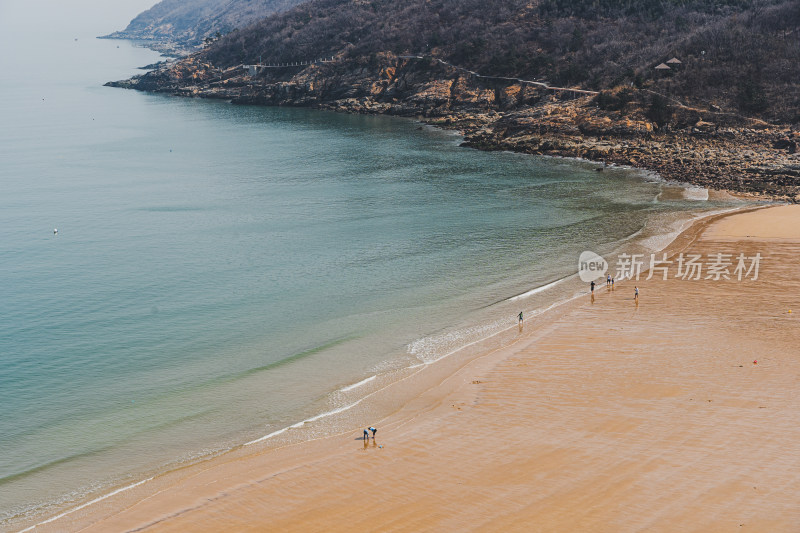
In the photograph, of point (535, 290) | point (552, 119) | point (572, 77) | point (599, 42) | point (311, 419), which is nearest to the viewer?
point (311, 419)

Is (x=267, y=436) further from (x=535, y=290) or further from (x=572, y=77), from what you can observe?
(x=572, y=77)

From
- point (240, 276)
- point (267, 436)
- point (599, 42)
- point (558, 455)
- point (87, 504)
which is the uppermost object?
point (599, 42)

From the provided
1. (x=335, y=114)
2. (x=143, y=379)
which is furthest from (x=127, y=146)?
(x=143, y=379)

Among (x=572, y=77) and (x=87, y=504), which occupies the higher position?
(x=572, y=77)

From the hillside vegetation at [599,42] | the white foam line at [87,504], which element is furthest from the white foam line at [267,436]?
the hillside vegetation at [599,42]

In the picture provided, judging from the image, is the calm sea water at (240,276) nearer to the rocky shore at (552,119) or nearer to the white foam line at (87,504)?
the white foam line at (87,504)

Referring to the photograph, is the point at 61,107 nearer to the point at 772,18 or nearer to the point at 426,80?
the point at 426,80

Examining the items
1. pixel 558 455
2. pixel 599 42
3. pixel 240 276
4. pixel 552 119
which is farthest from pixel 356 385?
pixel 599 42
